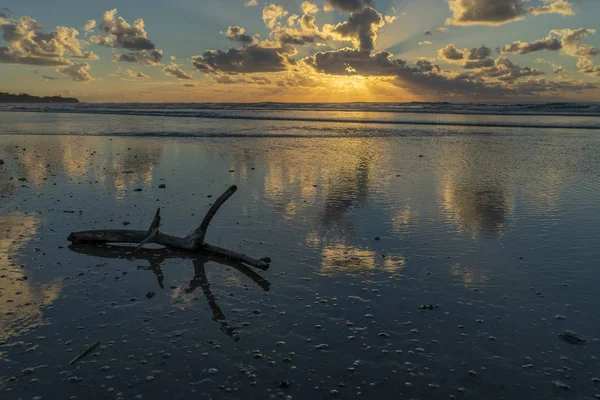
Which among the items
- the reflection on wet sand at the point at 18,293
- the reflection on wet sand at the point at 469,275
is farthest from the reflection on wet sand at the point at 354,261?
the reflection on wet sand at the point at 18,293

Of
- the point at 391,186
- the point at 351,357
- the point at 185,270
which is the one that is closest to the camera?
the point at 351,357

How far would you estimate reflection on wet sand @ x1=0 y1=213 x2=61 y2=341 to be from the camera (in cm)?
634

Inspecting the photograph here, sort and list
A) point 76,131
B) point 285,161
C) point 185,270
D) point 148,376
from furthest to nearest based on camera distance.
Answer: point 76,131, point 285,161, point 185,270, point 148,376

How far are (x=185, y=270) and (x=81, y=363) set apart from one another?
324 cm

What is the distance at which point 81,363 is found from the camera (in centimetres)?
545

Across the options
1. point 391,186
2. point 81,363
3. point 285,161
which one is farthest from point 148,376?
point 285,161

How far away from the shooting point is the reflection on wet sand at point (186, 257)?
23.9 feet

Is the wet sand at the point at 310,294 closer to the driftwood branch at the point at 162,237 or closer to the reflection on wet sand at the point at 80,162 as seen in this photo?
the driftwood branch at the point at 162,237

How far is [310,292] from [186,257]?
3.16m

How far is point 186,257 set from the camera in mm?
9289

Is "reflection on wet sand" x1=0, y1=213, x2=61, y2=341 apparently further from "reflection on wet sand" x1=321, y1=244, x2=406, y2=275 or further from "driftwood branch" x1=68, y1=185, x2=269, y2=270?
"reflection on wet sand" x1=321, y1=244, x2=406, y2=275

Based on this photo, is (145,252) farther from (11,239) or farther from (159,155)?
(159,155)

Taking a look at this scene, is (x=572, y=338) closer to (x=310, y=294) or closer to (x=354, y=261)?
(x=310, y=294)

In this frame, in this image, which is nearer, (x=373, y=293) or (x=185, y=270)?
(x=373, y=293)
